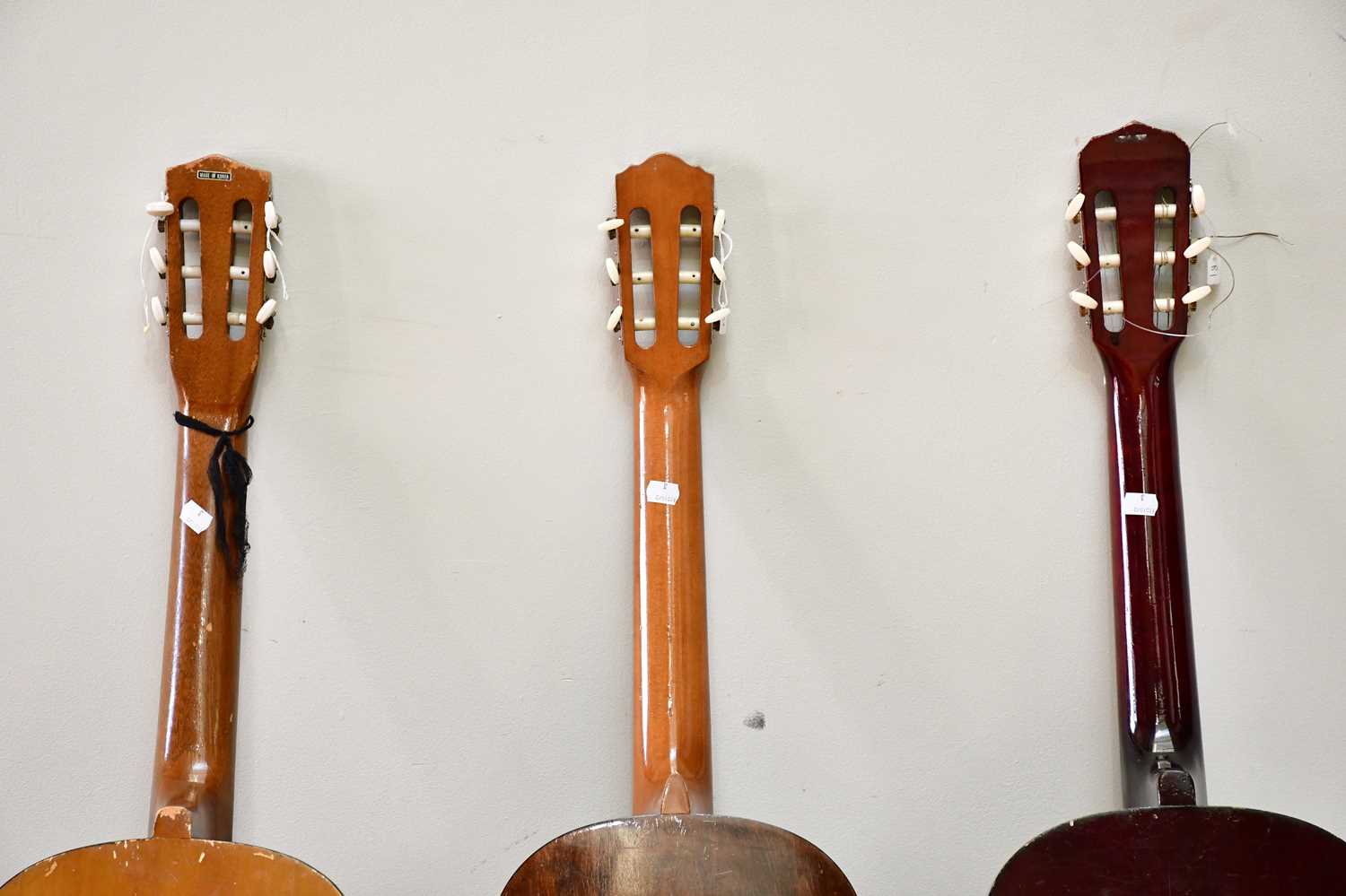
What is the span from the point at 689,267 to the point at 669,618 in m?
0.52

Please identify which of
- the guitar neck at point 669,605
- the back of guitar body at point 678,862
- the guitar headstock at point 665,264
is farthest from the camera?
the guitar headstock at point 665,264

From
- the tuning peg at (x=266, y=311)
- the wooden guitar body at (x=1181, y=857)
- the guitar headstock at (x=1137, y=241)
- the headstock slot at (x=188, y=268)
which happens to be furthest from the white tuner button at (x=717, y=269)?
the wooden guitar body at (x=1181, y=857)

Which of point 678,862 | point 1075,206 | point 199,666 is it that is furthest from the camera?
point 1075,206

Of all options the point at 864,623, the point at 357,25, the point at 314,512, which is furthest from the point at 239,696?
the point at 357,25

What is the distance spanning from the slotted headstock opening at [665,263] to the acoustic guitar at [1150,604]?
1.77 feet

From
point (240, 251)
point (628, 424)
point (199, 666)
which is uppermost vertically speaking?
point (240, 251)

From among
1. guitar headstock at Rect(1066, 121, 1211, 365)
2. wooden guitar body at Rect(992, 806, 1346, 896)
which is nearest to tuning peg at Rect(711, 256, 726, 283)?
guitar headstock at Rect(1066, 121, 1211, 365)

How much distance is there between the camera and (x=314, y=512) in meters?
1.56

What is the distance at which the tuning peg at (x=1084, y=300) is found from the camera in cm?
152

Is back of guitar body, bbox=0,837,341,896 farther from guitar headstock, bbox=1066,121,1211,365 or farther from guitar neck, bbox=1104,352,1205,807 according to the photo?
guitar headstock, bbox=1066,121,1211,365

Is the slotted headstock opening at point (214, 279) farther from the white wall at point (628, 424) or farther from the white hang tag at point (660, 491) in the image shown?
the white hang tag at point (660, 491)

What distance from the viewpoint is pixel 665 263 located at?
152 centimetres

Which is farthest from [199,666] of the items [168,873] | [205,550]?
[168,873]

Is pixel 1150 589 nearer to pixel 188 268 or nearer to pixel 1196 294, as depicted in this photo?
pixel 1196 294
